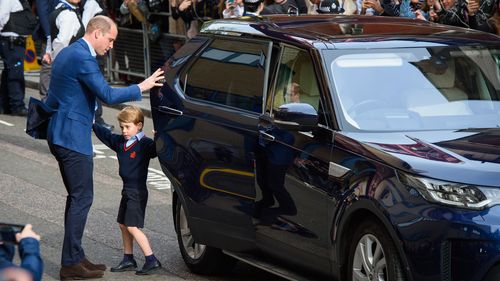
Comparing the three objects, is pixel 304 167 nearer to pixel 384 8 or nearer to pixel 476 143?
pixel 476 143

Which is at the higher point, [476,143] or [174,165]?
[476,143]

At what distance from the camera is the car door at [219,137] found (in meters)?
8.39

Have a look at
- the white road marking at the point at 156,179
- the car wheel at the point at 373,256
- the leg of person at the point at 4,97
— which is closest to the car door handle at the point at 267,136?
the car wheel at the point at 373,256

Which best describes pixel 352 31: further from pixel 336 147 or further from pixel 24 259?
pixel 24 259

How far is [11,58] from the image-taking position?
62.6 feet

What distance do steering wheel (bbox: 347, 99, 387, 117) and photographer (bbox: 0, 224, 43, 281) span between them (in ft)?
9.34

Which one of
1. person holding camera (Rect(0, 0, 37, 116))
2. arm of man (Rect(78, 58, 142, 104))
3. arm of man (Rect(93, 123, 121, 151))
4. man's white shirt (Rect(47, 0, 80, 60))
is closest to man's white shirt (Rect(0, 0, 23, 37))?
person holding camera (Rect(0, 0, 37, 116))

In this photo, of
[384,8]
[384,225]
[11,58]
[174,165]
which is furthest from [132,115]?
[11,58]

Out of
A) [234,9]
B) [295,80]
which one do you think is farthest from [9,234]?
[234,9]

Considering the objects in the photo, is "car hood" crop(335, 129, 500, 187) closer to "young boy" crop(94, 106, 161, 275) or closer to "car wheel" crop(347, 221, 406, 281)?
"car wheel" crop(347, 221, 406, 281)

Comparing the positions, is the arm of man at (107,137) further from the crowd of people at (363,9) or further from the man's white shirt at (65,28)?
the man's white shirt at (65,28)

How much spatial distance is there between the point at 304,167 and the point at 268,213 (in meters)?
0.55

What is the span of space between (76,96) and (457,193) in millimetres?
3398

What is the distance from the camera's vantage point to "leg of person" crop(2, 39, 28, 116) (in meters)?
19.0
